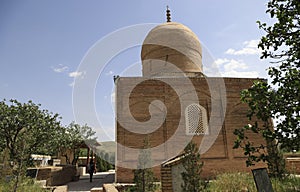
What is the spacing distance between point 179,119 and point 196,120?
90 centimetres

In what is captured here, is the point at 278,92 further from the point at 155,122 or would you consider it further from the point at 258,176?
the point at 155,122

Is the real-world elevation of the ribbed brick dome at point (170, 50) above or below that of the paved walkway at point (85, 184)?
above

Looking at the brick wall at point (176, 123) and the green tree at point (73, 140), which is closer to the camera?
the brick wall at point (176, 123)

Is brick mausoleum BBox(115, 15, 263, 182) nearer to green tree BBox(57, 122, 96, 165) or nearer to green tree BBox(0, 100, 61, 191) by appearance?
green tree BBox(0, 100, 61, 191)

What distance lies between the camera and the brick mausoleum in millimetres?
10500

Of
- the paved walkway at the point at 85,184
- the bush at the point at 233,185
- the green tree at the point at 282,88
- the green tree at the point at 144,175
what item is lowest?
the paved walkway at the point at 85,184

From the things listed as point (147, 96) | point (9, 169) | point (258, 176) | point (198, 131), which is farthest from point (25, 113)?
point (258, 176)

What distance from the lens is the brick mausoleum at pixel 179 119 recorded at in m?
10.5

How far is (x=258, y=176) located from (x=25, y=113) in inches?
369

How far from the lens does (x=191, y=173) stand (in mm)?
4027

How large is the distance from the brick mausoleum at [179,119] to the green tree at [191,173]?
6346 mm

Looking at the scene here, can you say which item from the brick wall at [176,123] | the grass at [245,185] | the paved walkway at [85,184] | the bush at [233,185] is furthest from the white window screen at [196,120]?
the bush at [233,185]

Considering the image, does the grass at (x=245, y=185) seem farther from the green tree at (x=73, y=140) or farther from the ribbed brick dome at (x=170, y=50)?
the green tree at (x=73, y=140)

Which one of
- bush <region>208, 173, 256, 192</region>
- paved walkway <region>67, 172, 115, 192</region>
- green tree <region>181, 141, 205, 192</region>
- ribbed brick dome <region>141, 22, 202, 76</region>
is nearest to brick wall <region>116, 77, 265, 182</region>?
paved walkway <region>67, 172, 115, 192</region>
